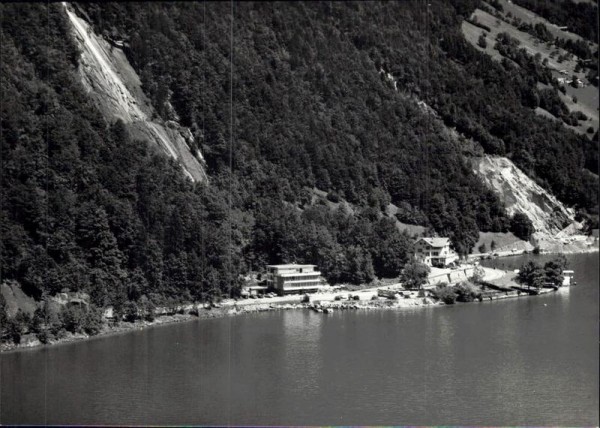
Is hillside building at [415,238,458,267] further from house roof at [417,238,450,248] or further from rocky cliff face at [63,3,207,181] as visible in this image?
rocky cliff face at [63,3,207,181]

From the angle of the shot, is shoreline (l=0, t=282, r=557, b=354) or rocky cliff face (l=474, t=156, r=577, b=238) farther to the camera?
rocky cliff face (l=474, t=156, r=577, b=238)

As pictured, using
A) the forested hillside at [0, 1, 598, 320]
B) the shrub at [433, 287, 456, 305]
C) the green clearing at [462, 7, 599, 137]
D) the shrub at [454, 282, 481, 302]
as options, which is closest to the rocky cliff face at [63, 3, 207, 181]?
the forested hillside at [0, 1, 598, 320]

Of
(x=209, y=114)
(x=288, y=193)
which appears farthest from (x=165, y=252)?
(x=209, y=114)

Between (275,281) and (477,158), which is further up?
(477,158)

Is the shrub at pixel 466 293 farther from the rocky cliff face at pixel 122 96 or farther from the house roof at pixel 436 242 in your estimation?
the rocky cliff face at pixel 122 96

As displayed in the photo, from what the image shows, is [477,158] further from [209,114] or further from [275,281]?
[275,281]
